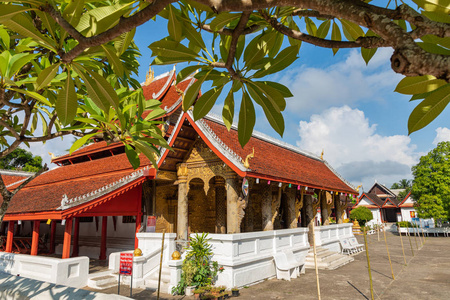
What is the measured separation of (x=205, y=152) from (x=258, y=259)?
12.4 ft

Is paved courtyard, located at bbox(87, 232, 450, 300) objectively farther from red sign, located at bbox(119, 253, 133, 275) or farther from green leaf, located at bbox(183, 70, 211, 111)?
green leaf, located at bbox(183, 70, 211, 111)

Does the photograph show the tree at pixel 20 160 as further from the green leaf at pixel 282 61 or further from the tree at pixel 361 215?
the green leaf at pixel 282 61

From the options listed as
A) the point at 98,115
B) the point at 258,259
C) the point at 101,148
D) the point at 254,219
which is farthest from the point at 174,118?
the point at 98,115

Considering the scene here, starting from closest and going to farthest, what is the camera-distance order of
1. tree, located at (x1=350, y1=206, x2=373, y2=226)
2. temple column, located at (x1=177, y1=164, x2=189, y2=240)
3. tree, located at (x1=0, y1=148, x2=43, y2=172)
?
temple column, located at (x1=177, y1=164, x2=189, y2=240)
tree, located at (x1=350, y1=206, x2=373, y2=226)
tree, located at (x1=0, y1=148, x2=43, y2=172)

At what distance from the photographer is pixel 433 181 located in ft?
86.4

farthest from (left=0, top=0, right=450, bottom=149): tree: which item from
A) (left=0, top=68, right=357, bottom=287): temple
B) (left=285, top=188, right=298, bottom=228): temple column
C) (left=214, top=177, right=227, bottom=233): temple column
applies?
(left=285, top=188, right=298, bottom=228): temple column

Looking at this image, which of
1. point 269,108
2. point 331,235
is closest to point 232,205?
point 269,108

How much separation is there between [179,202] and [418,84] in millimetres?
9222

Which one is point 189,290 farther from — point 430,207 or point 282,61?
point 430,207

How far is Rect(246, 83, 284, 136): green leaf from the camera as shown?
1.96m

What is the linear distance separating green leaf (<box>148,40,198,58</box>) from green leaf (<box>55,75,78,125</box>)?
1.93 ft

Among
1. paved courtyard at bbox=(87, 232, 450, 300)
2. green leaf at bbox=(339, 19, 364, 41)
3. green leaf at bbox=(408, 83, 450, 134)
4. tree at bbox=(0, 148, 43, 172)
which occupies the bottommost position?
paved courtyard at bbox=(87, 232, 450, 300)

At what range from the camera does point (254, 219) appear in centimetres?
1351

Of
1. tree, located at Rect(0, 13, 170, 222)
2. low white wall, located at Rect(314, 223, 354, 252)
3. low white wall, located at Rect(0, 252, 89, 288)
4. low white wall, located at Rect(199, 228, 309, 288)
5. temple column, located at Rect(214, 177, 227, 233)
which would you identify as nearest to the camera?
tree, located at Rect(0, 13, 170, 222)
